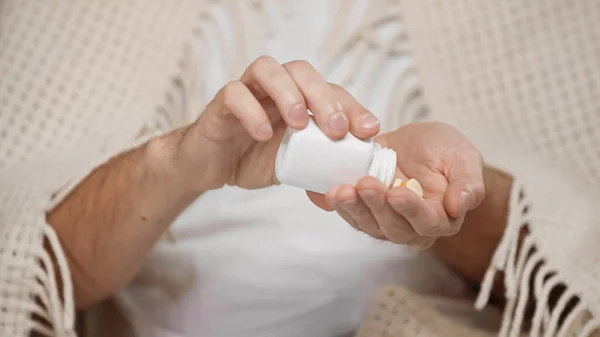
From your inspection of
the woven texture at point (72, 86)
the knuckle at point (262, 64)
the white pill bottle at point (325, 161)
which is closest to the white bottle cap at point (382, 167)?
the white pill bottle at point (325, 161)

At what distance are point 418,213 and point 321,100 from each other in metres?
0.11

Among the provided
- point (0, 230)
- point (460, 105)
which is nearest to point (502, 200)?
point (460, 105)

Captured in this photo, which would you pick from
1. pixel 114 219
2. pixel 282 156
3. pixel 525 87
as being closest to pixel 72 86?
pixel 114 219

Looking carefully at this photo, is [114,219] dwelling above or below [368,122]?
below

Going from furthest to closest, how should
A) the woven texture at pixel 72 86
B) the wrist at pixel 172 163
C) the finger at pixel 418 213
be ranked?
the woven texture at pixel 72 86 < the wrist at pixel 172 163 < the finger at pixel 418 213

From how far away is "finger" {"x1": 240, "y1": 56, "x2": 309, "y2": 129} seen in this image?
0.53 metres

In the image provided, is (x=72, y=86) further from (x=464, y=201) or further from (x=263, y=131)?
(x=464, y=201)

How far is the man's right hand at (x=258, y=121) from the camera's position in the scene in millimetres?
546

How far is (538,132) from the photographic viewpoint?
90 centimetres

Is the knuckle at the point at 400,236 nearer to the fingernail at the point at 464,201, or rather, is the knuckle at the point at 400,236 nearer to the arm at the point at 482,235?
the fingernail at the point at 464,201

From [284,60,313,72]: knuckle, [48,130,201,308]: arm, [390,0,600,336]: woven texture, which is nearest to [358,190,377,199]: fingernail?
[284,60,313,72]: knuckle

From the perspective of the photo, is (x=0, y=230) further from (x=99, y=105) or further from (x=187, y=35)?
(x=187, y=35)

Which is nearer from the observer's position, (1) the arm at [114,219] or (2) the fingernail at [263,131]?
(2) the fingernail at [263,131]

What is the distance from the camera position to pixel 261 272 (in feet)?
2.76
